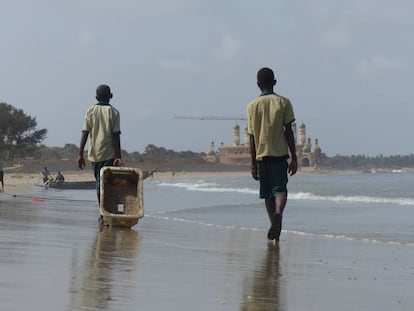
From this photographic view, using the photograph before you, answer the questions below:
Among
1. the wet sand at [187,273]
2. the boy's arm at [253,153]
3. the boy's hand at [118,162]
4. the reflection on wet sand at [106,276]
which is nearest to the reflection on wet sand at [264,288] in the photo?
the wet sand at [187,273]

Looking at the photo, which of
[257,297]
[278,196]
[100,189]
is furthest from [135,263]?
[100,189]

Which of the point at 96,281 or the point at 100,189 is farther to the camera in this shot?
the point at 100,189

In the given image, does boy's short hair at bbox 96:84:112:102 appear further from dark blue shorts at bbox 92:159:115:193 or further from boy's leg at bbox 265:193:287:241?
boy's leg at bbox 265:193:287:241

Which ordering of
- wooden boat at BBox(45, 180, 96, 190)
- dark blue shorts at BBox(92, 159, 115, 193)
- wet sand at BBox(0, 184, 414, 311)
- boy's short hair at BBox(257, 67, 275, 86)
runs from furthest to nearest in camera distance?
1. wooden boat at BBox(45, 180, 96, 190)
2. dark blue shorts at BBox(92, 159, 115, 193)
3. boy's short hair at BBox(257, 67, 275, 86)
4. wet sand at BBox(0, 184, 414, 311)

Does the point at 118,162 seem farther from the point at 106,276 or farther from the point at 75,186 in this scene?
the point at 75,186

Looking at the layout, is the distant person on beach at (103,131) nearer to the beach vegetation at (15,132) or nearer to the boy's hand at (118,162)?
the boy's hand at (118,162)

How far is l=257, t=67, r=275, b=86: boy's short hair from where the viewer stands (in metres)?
7.86

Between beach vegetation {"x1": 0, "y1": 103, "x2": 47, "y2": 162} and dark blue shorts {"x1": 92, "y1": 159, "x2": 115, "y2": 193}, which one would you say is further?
beach vegetation {"x1": 0, "y1": 103, "x2": 47, "y2": 162}

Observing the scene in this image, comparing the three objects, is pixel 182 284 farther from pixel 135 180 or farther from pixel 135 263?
pixel 135 180

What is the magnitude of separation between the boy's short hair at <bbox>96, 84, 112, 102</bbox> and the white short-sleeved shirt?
77 mm

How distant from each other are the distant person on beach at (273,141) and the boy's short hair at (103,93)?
7.36 ft

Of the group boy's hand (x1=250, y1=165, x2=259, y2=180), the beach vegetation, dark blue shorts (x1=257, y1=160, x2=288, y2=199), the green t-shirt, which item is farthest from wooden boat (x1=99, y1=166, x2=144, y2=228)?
the beach vegetation

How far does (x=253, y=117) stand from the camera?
7.81 metres

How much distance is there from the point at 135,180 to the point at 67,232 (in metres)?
1.98
